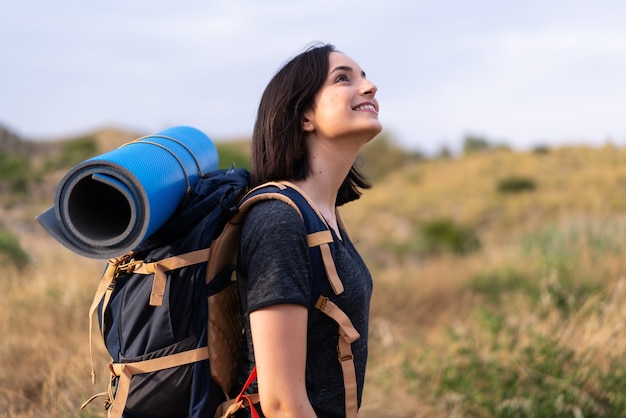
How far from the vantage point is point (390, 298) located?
28.2 ft

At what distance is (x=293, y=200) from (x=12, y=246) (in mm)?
6465

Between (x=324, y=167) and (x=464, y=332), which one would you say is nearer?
(x=324, y=167)

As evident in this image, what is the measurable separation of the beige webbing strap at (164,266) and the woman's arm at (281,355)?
0.22 m

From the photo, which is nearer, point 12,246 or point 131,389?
point 131,389

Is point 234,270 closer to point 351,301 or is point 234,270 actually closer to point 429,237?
point 351,301

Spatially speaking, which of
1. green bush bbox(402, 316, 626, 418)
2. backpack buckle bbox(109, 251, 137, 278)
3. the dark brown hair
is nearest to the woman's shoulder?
the dark brown hair

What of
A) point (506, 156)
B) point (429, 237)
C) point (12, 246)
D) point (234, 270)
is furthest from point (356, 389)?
point (506, 156)

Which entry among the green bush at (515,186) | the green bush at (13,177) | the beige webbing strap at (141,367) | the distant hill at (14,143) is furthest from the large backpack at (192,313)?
the green bush at (515,186)

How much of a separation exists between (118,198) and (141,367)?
458 mm

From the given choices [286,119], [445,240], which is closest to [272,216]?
[286,119]

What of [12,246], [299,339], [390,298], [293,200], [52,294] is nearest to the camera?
[299,339]

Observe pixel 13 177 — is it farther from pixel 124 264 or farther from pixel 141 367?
pixel 141 367

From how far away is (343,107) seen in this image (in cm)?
212

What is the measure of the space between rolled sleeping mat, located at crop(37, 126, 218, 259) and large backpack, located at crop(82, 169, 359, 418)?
10 centimetres
